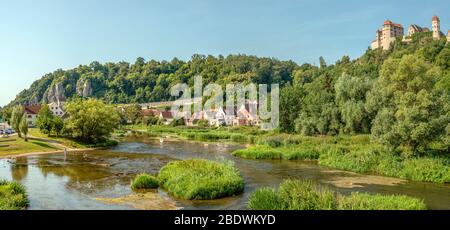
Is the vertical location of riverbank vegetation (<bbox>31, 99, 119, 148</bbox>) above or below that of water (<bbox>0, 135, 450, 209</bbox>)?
above

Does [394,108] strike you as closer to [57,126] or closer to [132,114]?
[57,126]

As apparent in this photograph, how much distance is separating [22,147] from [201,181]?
3666 cm

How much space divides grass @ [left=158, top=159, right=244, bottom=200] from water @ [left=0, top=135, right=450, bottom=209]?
722 millimetres

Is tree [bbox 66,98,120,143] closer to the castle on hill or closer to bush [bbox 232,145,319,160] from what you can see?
bush [bbox 232,145,319,160]

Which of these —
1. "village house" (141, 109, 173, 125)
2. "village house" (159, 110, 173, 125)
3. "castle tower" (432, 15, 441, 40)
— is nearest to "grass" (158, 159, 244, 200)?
"village house" (141, 109, 173, 125)

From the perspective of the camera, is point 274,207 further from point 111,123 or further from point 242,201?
point 111,123

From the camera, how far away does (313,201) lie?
19.3 meters

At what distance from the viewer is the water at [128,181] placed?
79.7ft

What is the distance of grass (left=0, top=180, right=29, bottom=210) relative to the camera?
21827 mm

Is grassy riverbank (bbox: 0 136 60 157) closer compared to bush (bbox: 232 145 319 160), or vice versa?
bush (bbox: 232 145 319 160)

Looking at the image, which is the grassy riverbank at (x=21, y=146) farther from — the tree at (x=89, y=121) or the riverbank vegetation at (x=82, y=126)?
the tree at (x=89, y=121)

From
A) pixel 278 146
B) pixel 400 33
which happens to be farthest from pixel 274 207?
pixel 400 33

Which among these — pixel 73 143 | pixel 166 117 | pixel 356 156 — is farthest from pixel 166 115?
pixel 356 156
